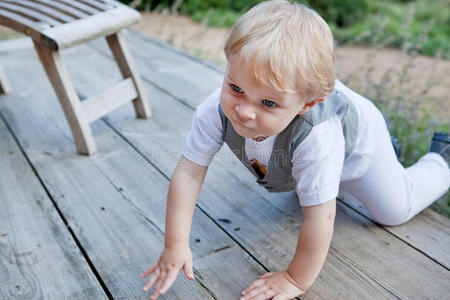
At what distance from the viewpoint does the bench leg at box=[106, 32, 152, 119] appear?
2289 millimetres

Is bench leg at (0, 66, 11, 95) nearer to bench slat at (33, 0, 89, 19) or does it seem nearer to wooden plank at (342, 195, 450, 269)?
bench slat at (33, 0, 89, 19)

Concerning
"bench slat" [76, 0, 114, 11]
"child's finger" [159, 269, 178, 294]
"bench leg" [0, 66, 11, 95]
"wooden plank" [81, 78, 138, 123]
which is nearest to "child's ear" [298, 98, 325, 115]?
"child's finger" [159, 269, 178, 294]

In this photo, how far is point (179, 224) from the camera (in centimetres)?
135

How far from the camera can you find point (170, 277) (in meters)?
1.29

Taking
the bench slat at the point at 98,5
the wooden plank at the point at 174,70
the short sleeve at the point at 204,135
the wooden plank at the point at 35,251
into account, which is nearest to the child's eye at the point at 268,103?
the short sleeve at the point at 204,135

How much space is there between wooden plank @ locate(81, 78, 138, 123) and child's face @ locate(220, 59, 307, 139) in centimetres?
118

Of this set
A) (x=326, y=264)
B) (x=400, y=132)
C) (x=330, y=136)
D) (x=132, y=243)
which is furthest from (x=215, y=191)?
(x=400, y=132)

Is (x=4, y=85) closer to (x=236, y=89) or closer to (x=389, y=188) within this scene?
(x=236, y=89)

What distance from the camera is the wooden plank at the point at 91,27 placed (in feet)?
6.12

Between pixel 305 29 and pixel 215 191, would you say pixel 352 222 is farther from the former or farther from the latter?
pixel 305 29

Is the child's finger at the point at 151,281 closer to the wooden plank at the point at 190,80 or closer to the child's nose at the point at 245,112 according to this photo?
the child's nose at the point at 245,112

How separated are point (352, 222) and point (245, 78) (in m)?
0.86

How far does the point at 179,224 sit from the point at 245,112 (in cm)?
44

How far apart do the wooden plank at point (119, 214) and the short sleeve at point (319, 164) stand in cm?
36
